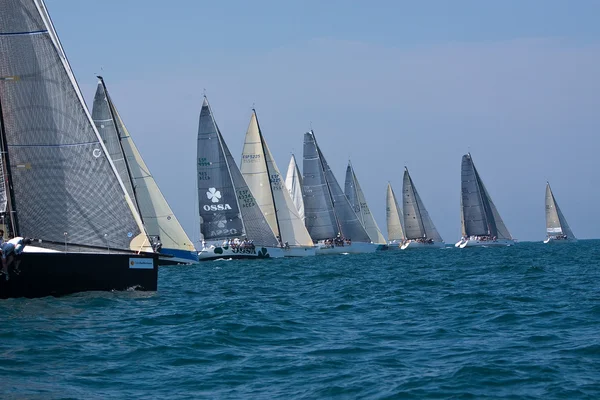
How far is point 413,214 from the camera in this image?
88188 mm

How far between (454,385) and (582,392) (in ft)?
4.78

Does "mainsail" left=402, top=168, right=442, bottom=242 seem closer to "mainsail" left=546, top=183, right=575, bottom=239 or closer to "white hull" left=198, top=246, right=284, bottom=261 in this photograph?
"mainsail" left=546, top=183, right=575, bottom=239

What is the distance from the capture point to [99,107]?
4019cm

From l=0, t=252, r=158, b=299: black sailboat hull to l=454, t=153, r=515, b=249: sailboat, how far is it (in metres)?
64.8

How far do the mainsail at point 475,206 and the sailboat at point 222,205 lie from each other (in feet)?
115

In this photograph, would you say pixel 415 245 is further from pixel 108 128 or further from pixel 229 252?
pixel 108 128

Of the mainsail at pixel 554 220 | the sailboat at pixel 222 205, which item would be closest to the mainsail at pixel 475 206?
the mainsail at pixel 554 220

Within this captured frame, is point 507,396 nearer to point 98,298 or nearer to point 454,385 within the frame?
point 454,385

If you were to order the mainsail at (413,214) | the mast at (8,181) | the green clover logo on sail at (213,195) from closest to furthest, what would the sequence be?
the mast at (8,181), the green clover logo on sail at (213,195), the mainsail at (413,214)

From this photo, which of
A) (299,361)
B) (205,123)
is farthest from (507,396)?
(205,123)

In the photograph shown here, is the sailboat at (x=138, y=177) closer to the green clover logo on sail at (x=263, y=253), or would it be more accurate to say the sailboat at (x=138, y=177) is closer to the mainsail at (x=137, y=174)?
the mainsail at (x=137, y=174)

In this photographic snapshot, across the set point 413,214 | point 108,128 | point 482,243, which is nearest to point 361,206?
point 413,214

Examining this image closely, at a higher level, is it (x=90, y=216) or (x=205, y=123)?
(x=205, y=123)

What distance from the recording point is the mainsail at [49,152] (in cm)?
1969
